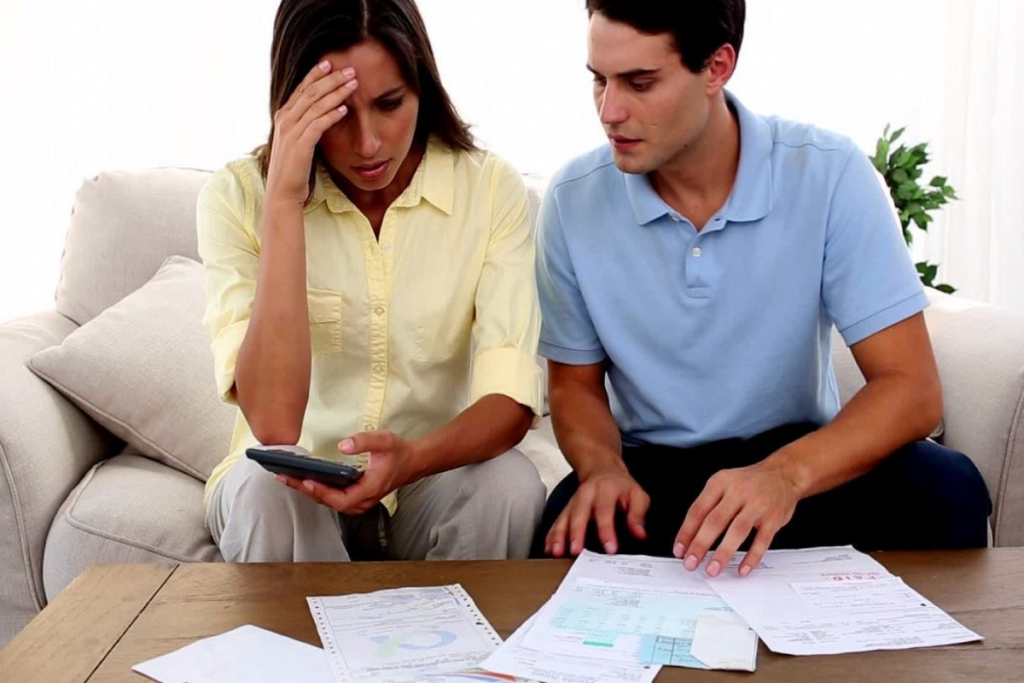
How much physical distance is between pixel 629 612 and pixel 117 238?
4.92ft

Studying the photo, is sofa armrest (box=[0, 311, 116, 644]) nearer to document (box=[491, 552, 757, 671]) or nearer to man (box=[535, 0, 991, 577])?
man (box=[535, 0, 991, 577])

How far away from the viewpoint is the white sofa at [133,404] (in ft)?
5.82

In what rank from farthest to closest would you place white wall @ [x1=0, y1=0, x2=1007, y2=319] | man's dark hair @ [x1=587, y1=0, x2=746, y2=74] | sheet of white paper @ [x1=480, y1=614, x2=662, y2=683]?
white wall @ [x1=0, y1=0, x2=1007, y2=319] → man's dark hair @ [x1=587, y1=0, x2=746, y2=74] → sheet of white paper @ [x1=480, y1=614, x2=662, y2=683]

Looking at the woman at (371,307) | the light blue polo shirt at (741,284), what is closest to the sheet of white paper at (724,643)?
the woman at (371,307)

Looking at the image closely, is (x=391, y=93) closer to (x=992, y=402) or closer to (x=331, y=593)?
(x=331, y=593)

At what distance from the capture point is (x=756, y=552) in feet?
4.41

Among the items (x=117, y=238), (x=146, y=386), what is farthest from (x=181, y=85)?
(x=146, y=386)

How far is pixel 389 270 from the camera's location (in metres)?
1.72

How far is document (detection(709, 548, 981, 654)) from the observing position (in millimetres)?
1160

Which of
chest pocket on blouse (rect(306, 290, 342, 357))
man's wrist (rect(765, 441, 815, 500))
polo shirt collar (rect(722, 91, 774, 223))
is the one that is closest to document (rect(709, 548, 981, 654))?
man's wrist (rect(765, 441, 815, 500))

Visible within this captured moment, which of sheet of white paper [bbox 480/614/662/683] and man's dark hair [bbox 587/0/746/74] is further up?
man's dark hair [bbox 587/0/746/74]

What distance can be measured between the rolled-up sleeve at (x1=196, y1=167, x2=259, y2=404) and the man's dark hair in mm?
569

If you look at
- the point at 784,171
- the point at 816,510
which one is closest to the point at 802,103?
the point at 784,171

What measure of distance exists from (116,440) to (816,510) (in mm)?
1225
